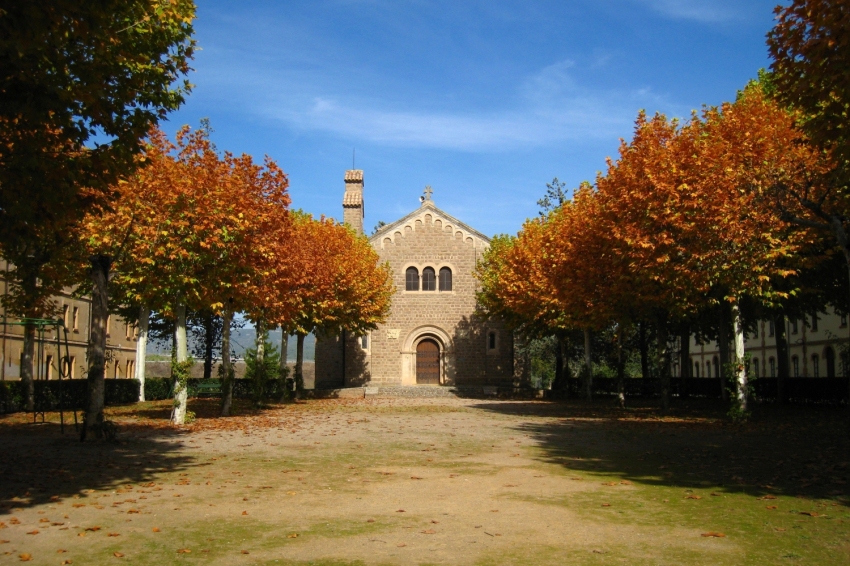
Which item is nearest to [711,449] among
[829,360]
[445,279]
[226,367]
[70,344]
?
[226,367]

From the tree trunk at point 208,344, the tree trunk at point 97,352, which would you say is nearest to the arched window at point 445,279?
the tree trunk at point 208,344

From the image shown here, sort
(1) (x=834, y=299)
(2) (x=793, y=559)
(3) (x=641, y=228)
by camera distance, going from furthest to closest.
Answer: (1) (x=834, y=299) → (3) (x=641, y=228) → (2) (x=793, y=559)

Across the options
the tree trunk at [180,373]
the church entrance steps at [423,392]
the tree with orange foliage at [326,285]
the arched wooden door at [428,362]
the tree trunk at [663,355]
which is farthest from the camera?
the arched wooden door at [428,362]

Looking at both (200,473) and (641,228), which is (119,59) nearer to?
(200,473)

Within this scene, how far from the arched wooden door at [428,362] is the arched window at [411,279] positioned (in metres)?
3.25

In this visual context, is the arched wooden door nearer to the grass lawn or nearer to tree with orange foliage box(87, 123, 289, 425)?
tree with orange foliage box(87, 123, 289, 425)

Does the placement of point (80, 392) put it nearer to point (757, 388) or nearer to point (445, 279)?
point (445, 279)

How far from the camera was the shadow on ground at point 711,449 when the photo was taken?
396 inches

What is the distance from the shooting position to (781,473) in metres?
10.7

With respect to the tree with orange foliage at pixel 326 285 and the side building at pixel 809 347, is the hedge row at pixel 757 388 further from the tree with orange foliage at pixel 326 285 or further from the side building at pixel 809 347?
the tree with orange foliage at pixel 326 285

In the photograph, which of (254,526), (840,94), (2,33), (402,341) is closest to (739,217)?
(840,94)

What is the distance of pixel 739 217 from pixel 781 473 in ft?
28.7

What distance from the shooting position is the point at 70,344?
39.5m

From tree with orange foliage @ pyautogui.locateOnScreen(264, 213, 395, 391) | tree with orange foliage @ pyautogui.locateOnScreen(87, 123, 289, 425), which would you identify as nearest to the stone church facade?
tree with orange foliage @ pyautogui.locateOnScreen(264, 213, 395, 391)
